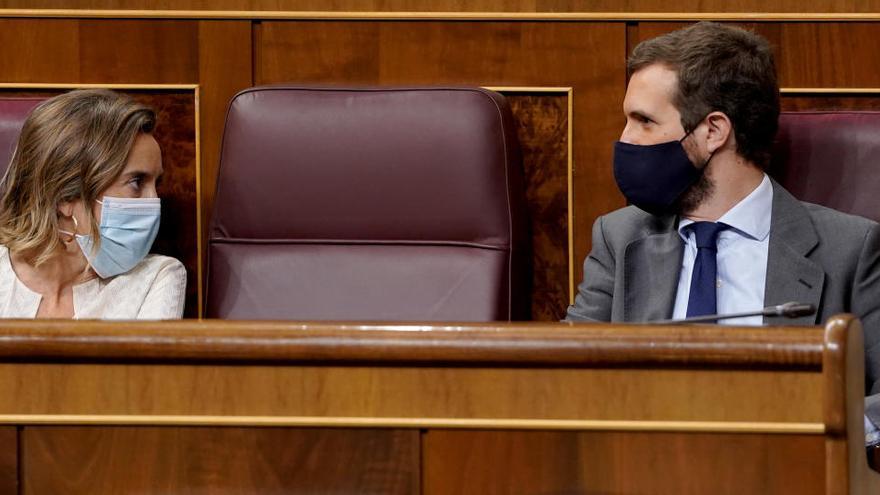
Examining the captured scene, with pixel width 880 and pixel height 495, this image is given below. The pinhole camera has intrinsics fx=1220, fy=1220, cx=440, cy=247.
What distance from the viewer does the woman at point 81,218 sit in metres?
1.47

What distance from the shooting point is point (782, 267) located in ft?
4.29

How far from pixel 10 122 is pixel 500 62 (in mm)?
628

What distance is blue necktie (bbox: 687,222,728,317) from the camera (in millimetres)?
Answer: 1320

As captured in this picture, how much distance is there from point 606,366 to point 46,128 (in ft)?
3.10

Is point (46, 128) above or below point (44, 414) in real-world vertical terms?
above

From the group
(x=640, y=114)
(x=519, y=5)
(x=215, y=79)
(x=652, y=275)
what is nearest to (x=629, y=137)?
(x=640, y=114)

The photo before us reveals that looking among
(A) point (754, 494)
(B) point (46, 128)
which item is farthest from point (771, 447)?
(B) point (46, 128)

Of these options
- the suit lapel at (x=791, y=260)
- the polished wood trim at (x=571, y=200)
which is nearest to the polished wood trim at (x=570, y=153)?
the polished wood trim at (x=571, y=200)

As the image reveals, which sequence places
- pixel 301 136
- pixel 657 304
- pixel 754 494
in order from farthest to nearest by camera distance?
pixel 301 136
pixel 657 304
pixel 754 494

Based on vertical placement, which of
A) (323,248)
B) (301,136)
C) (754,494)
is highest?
(301,136)

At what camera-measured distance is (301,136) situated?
58.1 inches

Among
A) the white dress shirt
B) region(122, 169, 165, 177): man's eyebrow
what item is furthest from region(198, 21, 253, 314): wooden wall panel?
the white dress shirt

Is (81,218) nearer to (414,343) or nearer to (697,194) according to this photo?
(697,194)

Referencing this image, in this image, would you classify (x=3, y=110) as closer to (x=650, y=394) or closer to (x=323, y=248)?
(x=323, y=248)
